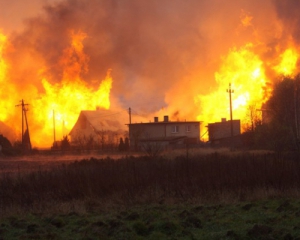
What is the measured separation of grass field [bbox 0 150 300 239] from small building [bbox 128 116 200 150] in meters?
41.6

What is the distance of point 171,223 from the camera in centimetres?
1398

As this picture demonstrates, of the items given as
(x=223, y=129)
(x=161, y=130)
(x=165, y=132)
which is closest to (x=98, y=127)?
(x=161, y=130)

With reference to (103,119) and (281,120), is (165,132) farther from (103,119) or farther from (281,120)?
(281,120)

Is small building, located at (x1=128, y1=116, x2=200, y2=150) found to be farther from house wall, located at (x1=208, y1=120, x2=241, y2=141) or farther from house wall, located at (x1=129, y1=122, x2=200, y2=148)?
house wall, located at (x1=208, y1=120, x2=241, y2=141)

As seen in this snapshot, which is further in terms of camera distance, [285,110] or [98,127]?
[98,127]

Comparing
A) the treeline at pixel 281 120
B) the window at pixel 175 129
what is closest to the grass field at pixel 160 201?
the treeline at pixel 281 120

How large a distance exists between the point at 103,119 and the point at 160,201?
2792 inches

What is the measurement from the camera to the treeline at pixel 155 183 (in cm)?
2102

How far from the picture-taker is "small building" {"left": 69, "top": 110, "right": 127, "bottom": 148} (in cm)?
8650

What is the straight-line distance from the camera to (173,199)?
19891 mm

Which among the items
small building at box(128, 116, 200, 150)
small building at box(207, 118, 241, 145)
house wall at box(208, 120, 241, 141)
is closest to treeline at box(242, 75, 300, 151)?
small building at box(207, 118, 241, 145)

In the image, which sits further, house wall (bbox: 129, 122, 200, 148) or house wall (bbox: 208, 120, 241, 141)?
house wall (bbox: 129, 122, 200, 148)

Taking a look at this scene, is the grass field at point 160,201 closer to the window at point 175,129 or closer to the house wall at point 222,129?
the house wall at point 222,129

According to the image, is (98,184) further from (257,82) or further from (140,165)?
(257,82)
